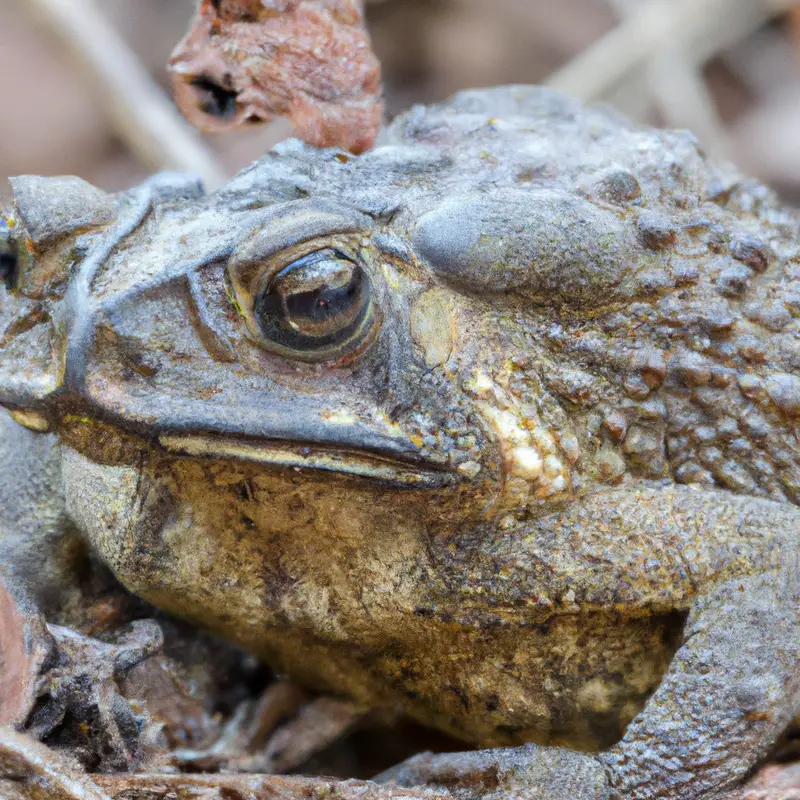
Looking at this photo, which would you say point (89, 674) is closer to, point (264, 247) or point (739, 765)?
point (264, 247)

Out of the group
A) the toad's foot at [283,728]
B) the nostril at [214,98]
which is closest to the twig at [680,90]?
the nostril at [214,98]

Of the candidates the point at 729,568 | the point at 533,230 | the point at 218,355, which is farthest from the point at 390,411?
the point at 729,568

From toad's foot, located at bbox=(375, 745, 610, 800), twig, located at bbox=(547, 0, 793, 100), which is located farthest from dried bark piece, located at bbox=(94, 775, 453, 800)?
twig, located at bbox=(547, 0, 793, 100)

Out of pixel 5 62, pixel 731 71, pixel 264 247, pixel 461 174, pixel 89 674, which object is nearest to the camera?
pixel 264 247

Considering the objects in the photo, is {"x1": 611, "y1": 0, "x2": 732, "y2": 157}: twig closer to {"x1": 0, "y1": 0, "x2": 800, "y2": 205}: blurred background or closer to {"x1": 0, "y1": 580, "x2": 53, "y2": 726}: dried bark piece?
{"x1": 0, "y1": 0, "x2": 800, "y2": 205}: blurred background

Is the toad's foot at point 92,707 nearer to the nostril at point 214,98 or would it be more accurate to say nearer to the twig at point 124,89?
the nostril at point 214,98

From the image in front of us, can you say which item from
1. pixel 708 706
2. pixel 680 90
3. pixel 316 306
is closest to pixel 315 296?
pixel 316 306

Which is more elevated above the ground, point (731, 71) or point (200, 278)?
point (731, 71)
